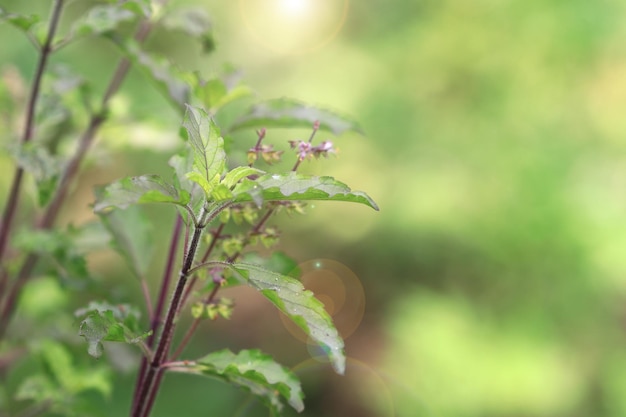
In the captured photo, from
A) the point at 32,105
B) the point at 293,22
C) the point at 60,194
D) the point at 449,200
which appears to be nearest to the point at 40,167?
the point at 32,105

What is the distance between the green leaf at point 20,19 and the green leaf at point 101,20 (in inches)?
1.6

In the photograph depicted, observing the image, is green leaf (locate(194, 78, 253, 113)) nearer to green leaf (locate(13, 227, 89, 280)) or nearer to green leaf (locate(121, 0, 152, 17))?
green leaf (locate(121, 0, 152, 17))

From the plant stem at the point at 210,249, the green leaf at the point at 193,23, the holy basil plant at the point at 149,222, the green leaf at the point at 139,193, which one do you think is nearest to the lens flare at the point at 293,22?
the holy basil plant at the point at 149,222

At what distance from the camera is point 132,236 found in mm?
740

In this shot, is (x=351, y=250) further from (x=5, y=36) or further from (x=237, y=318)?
(x=5, y=36)

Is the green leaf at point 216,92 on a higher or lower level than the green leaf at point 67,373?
higher

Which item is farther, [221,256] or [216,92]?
[216,92]

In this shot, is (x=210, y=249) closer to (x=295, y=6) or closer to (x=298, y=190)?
(x=298, y=190)

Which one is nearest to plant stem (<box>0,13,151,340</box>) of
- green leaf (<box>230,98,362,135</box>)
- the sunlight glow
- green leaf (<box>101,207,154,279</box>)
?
green leaf (<box>101,207,154,279</box>)

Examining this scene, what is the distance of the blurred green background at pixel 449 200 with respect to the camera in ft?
7.62

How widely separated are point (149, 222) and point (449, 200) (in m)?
1.88

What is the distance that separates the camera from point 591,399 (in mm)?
2350

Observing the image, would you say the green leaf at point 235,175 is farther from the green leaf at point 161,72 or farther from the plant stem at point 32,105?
the plant stem at point 32,105

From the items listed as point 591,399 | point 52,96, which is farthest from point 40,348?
point 591,399
